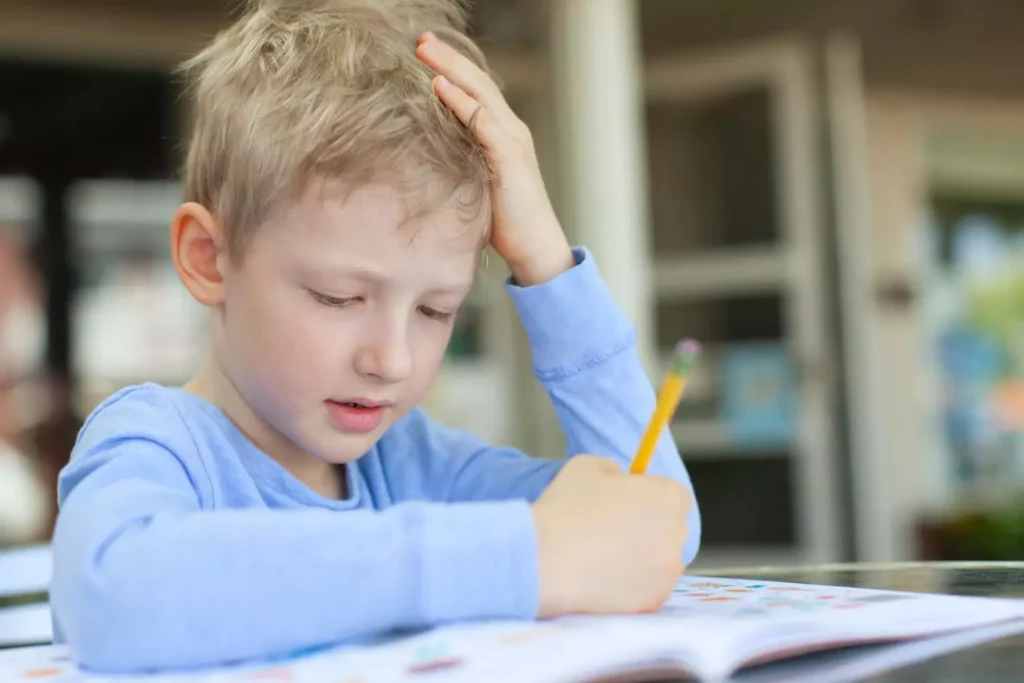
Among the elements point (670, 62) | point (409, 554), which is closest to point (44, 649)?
point (409, 554)

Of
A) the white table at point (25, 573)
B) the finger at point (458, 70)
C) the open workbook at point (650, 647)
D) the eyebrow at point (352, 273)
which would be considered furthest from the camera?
the white table at point (25, 573)

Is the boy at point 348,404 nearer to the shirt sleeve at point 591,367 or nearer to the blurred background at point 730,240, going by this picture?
the shirt sleeve at point 591,367

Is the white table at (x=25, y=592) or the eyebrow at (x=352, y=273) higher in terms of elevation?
the eyebrow at (x=352, y=273)

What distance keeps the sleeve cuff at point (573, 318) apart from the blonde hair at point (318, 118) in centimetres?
9

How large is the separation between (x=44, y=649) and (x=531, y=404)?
309 cm

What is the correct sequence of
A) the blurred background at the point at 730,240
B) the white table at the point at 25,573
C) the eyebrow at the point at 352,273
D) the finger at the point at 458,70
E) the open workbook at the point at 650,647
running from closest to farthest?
the open workbook at the point at 650,647, the eyebrow at the point at 352,273, the finger at the point at 458,70, the white table at the point at 25,573, the blurred background at the point at 730,240

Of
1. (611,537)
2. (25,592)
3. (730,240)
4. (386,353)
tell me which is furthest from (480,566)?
(730,240)

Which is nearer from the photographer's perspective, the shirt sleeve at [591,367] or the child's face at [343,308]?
the child's face at [343,308]

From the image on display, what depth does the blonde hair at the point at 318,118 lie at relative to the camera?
700 millimetres

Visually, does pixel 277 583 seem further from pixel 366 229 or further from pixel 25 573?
pixel 25 573

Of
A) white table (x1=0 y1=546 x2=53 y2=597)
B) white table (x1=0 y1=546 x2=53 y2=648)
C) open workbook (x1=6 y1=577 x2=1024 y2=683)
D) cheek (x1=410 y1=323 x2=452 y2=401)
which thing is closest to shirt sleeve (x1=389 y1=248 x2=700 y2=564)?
cheek (x1=410 y1=323 x2=452 y2=401)

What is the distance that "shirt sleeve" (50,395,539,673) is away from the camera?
54 centimetres

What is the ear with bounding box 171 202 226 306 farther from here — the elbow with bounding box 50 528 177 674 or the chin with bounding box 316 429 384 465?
the elbow with bounding box 50 528 177 674

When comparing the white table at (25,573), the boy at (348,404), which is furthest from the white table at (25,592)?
the boy at (348,404)
